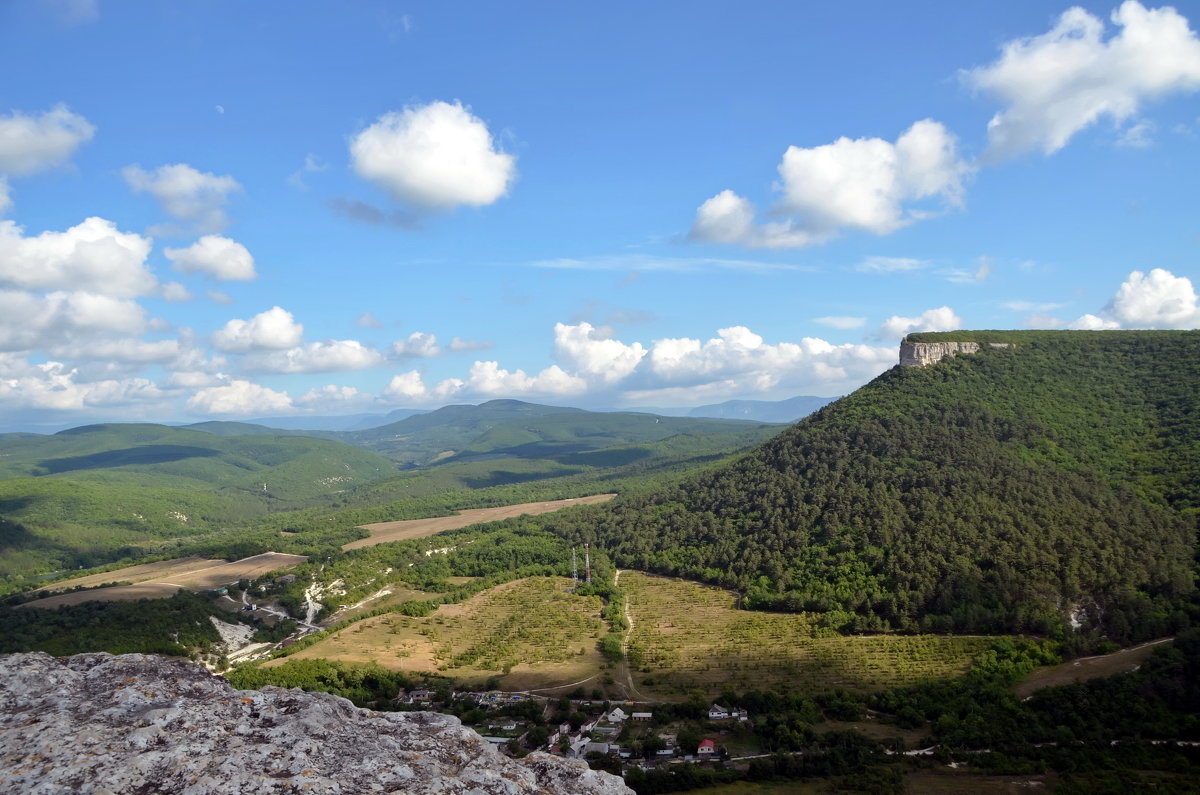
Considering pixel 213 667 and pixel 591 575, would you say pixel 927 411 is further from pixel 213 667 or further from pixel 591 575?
pixel 213 667

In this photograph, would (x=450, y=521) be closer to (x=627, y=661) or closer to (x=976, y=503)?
(x=627, y=661)

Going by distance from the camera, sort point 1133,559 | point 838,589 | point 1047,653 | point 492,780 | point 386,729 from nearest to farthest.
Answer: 1. point 492,780
2. point 386,729
3. point 1047,653
4. point 1133,559
5. point 838,589

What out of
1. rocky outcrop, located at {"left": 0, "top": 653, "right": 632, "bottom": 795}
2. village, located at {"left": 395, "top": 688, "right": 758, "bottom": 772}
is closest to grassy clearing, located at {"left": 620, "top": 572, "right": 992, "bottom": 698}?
village, located at {"left": 395, "top": 688, "right": 758, "bottom": 772}

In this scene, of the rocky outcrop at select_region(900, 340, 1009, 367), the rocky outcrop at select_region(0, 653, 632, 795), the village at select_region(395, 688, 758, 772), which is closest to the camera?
the rocky outcrop at select_region(0, 653, 632, 795)

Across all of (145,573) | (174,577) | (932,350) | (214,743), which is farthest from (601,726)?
(145,573)

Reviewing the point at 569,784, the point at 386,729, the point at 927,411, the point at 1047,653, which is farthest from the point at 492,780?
the point at 927,411

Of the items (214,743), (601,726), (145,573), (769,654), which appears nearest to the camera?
(214,743)

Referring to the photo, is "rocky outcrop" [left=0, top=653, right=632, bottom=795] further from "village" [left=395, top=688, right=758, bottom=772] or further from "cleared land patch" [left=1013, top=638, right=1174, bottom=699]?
"cleared land patch" [left=1013, top=638, right=1174, bottom=699]
